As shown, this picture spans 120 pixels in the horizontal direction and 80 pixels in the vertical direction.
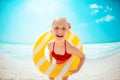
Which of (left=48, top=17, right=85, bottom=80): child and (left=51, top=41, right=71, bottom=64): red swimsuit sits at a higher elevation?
(left=48, top=17, right=85, bottom=80): child

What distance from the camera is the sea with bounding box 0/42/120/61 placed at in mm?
2214

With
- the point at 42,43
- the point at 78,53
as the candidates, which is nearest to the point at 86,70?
the point at 78,53

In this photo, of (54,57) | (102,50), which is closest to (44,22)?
(54,57)

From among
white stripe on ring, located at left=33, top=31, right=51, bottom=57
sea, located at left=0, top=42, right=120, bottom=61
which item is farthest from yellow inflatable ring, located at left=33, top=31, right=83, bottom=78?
sea, located at left=0, top=42, right=120, bottom=61

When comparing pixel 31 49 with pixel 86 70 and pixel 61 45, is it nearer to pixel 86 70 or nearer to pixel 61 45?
pixel 61 45

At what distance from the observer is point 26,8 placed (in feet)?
7.43

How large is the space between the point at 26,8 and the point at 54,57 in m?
0.47

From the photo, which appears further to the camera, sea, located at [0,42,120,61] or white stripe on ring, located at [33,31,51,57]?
sea, located at [0,42,120,61]

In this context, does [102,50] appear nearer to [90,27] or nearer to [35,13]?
[90,27]

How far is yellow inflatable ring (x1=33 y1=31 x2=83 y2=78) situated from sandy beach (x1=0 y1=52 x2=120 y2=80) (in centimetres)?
17

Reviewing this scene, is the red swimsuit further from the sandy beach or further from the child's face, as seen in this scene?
the sandy beach

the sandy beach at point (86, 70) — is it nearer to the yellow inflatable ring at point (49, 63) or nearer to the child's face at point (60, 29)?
the yellow inflatable ring at point (49, 63)

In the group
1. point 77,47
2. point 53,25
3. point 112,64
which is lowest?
Answer: point 112,64

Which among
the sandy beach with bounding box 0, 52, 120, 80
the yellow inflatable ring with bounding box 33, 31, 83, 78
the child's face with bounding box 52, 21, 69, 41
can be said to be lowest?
the sandy beach with bounding box 0, 52, 120, 80
